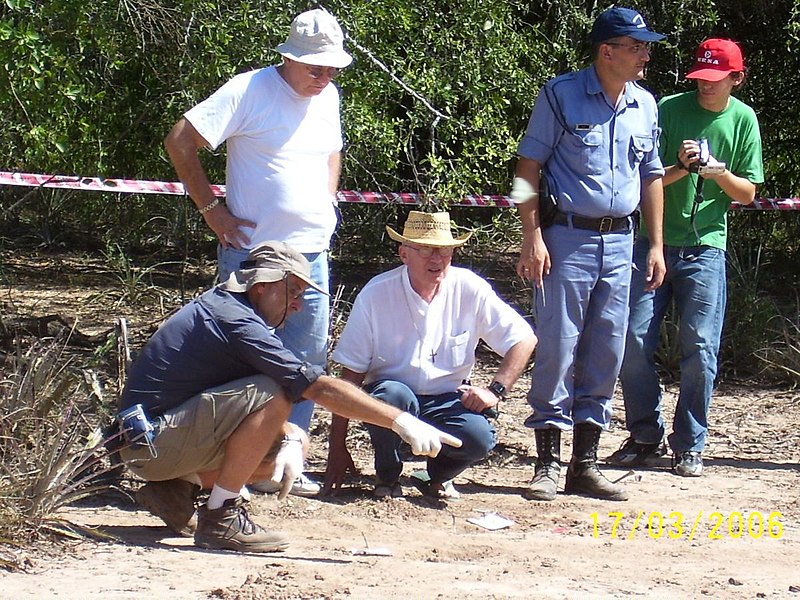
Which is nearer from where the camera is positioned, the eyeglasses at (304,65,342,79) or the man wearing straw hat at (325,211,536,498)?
the eyeglasses at (304,65,342,79)

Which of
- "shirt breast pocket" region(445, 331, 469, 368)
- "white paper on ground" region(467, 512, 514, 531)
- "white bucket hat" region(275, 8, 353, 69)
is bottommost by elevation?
"white paper on ground" region(467, 512, 514, 531)

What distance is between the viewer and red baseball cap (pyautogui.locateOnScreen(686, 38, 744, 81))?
19.5ft

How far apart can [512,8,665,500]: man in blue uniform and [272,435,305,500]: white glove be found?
4.32ft

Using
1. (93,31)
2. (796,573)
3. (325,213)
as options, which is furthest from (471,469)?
(93,31)

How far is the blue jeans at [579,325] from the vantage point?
5.53 metres

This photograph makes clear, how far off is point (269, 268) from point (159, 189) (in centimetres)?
373

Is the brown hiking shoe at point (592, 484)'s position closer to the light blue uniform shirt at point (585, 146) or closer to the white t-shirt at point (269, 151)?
the light blue uniform shirt at point (585, 146)

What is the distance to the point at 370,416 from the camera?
446 cm

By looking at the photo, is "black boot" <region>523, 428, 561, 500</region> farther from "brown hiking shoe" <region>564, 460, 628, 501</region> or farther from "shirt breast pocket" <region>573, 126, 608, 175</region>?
"shirt breast pocket" <region>573, 126, 608, 175</region>

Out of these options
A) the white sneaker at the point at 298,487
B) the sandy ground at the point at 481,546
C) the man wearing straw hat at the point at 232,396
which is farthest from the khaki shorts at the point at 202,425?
the white sneaker at the point at 298,487

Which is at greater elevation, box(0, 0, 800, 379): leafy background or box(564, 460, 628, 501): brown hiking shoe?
box(0, 0, 800, 379): leafy background

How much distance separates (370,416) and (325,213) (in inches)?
49.2
